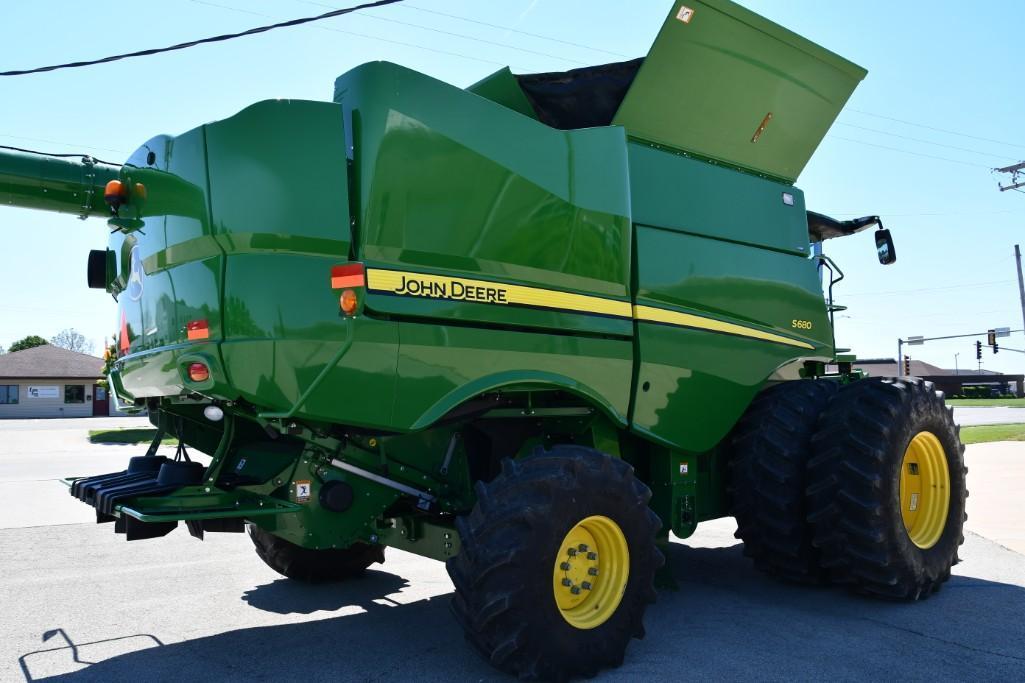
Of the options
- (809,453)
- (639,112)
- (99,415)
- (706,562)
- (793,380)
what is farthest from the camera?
(99,415)

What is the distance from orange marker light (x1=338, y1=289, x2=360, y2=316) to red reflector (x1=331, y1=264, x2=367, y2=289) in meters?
0.03

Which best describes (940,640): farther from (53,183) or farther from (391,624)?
(53,183)

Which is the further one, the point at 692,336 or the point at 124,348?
the point at 692,336

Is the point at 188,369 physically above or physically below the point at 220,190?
below

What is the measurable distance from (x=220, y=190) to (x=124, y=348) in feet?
5.13

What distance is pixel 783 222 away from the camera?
20.2 ft

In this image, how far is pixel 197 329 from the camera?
394 centimetres

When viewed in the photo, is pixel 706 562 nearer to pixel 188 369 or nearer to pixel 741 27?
pixel 741 27

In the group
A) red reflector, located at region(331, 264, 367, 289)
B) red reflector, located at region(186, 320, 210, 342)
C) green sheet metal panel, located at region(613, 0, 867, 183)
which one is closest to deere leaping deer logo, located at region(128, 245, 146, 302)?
red reflector, located at region(186, 320, 210, 342)

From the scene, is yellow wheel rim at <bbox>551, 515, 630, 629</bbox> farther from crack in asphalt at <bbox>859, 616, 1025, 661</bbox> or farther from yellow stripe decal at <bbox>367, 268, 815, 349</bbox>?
crack in asphalt at <bbox>859, 616, 1025, 661</bbox>

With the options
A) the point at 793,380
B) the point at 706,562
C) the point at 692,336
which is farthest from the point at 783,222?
the point at 706,562

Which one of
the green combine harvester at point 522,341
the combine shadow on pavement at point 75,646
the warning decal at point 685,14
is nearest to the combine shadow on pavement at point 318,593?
the green combine harvester at point 522,341

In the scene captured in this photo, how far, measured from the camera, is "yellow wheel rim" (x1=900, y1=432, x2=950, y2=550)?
19.4ft

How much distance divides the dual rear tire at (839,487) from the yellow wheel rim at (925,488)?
0.05 ft
